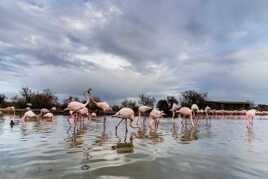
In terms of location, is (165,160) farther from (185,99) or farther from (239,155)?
(185,99)

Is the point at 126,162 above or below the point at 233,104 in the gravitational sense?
below

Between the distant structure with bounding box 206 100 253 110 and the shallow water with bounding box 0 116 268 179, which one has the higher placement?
the distant structure with bounding box 206 100 253 110

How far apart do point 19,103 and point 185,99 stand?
4493 cm

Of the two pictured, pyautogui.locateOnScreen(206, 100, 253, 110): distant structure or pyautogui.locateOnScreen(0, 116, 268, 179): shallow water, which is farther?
pyautogui.locateOnScreen(206, 100, 253, 110): distant structure

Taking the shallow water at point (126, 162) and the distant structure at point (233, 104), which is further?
the distant structure at point (233, 104)

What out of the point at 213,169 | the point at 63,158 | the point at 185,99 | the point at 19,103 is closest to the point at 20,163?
the point at 63,158

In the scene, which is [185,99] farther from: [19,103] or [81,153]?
[81,153]

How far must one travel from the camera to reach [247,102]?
96.8m

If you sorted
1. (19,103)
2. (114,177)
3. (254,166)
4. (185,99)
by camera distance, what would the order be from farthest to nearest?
(185,99) → (19,103) → (254,166) → (114,177)

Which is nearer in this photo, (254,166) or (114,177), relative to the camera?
(114,177)

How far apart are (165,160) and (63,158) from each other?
3007mm

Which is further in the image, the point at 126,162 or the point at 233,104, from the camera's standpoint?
the point at 233,104

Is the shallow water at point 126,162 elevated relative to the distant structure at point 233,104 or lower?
lower

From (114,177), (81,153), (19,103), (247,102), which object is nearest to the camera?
(114,177)
